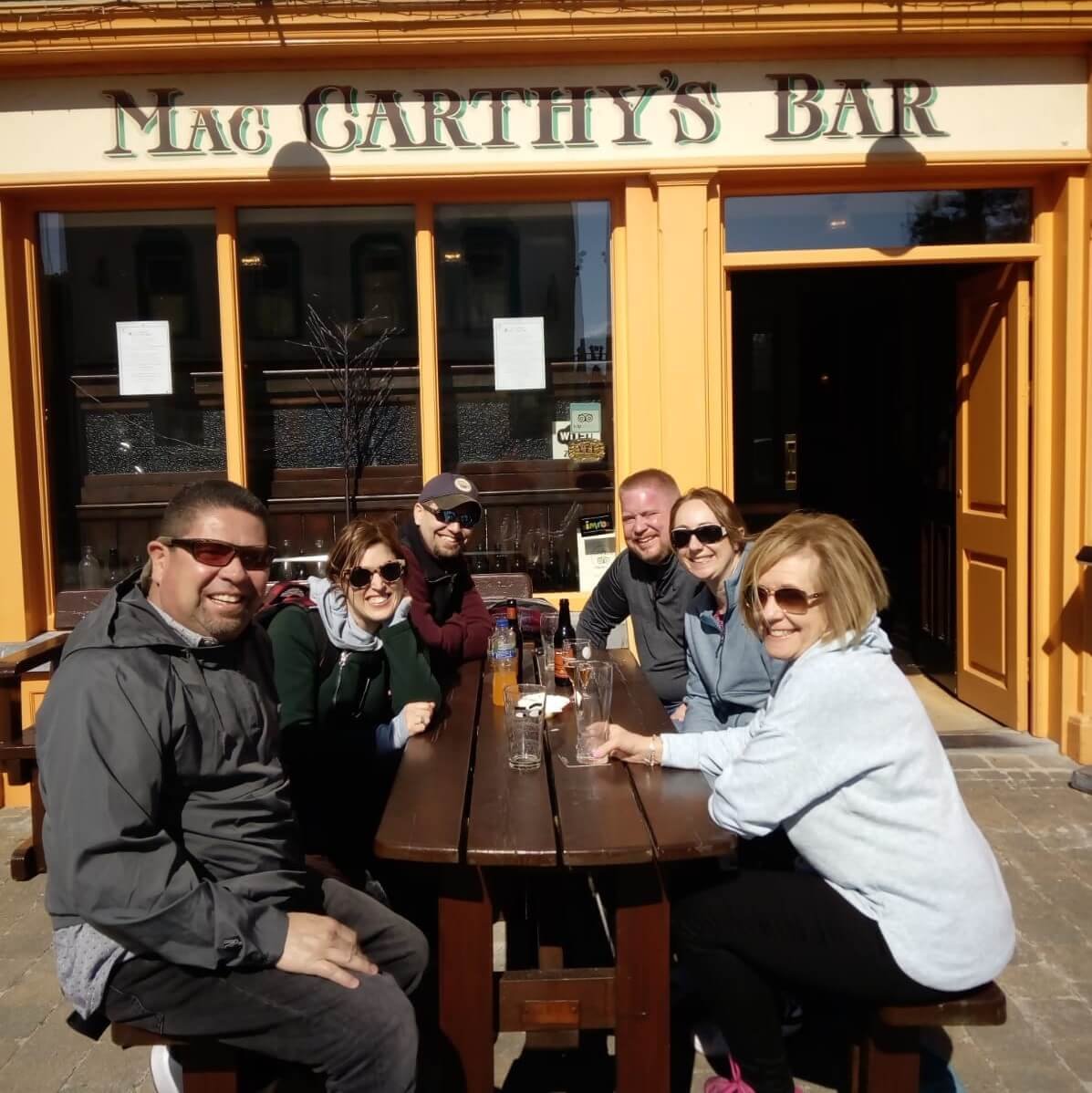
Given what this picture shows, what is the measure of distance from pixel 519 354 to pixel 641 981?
3.67 m

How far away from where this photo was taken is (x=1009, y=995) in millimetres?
3111

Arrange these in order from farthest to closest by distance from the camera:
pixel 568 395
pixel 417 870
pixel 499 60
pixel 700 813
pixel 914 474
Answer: pixel 914 474 < pixel 568 395 < pixel 499 60 < pixel 417 870 < pixel 700 813

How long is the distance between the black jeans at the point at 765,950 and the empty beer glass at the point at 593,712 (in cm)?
44

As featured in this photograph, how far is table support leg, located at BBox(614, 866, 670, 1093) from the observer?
229cm

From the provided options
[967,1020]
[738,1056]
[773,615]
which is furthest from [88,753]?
[967,1020]

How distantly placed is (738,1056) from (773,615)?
3.51 feet

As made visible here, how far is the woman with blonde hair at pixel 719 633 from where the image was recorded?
3.14 m

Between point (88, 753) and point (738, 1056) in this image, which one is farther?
point (738, 1056)

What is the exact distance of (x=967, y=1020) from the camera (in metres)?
2.14

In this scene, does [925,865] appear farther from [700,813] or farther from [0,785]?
[0,785]

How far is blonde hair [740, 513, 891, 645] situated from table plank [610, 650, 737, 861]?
1.42ft

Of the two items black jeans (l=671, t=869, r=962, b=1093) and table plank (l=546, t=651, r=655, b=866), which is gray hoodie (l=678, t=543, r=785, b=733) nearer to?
table plank (l=546, t=651, r=655, b=866)

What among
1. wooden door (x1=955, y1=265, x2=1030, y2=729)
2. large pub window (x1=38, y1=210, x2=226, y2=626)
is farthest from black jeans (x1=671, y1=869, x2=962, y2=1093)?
large pub window (x1=38, y1=210, x2=226, y2=626)

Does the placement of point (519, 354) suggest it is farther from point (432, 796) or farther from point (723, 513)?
point (432, 796)
